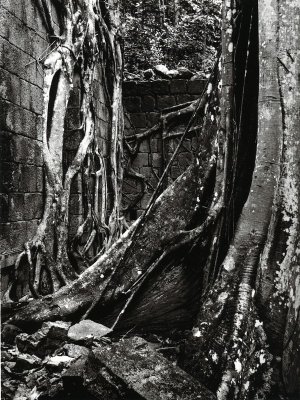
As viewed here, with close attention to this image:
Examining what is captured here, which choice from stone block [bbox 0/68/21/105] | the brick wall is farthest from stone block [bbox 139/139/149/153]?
stone block [bbox 0/68/21/105]

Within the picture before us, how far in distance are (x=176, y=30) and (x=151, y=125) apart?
331 cm

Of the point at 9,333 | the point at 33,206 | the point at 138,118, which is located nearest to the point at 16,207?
the point at 33,206

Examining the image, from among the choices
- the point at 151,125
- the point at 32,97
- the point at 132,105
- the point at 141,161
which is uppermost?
the point at 132,105

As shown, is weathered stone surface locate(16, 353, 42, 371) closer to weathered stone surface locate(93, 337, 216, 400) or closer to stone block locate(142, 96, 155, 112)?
weathered stone surface locate(93, 337, 216, 400)

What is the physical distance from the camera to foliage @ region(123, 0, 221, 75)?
8.39 metres

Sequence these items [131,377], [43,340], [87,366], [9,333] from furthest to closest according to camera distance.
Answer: [9,333] → [43,340] → [87,366] → [131,377]

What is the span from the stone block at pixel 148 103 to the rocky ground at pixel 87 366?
4143 mm

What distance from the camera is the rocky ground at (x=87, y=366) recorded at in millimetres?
1744

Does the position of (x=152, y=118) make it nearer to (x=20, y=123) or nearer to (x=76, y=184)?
(x=76, y=184)

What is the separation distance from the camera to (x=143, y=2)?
8523 mm

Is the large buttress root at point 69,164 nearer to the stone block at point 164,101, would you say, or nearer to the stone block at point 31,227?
the stone block at point 31,227

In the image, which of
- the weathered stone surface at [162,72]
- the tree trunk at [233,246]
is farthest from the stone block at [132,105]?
the tree trunk at [233,246]

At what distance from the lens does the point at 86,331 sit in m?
2.54

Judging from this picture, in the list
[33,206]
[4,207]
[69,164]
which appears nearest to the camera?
[4,207]
